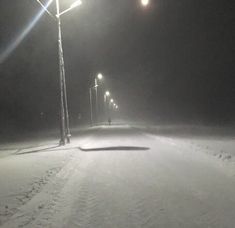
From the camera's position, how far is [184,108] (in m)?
132

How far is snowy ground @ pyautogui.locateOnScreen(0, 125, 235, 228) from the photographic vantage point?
8.15 m

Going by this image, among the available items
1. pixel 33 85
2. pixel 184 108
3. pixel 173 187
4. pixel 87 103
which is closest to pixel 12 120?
pixel 33 85

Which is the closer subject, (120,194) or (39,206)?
(39,206)

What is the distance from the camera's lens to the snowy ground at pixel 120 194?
8148mm

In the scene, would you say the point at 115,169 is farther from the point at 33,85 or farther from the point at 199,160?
the point at 33,85

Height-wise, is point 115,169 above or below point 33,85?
below

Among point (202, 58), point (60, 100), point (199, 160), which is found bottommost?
point (199, 160)

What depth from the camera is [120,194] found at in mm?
10680

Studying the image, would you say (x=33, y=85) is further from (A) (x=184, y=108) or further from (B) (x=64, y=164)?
(B) (x=64, y=164)

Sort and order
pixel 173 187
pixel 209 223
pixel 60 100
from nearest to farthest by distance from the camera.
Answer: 1. pixel 209 223
2. pixel 173 187
3. pixel 60 100

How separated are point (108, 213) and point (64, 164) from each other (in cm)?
924

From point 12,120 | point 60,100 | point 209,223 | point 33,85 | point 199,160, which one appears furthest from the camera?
point 33,85

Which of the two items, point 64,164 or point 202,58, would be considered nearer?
point 64,164

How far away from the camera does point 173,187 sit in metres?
11.5
